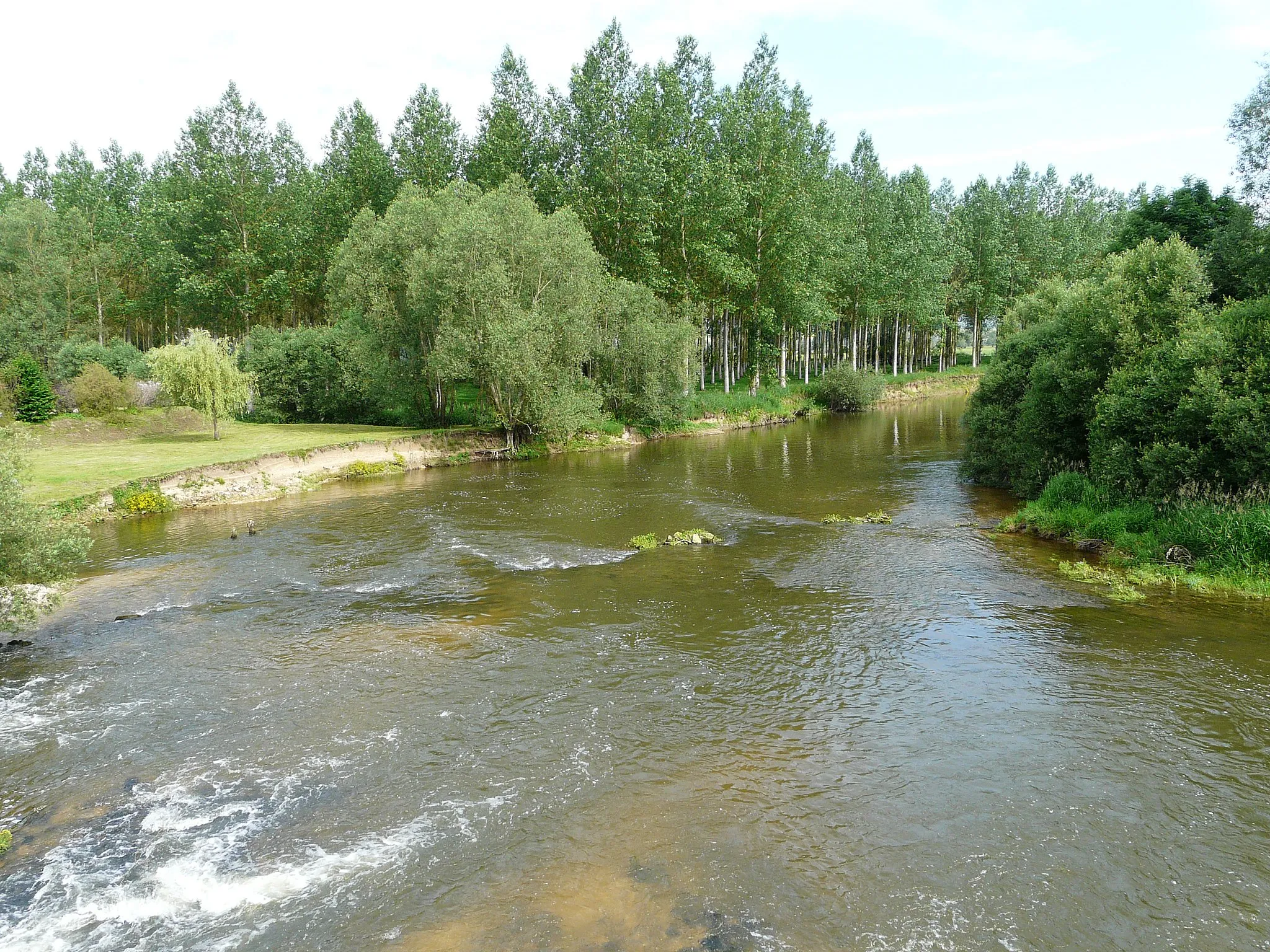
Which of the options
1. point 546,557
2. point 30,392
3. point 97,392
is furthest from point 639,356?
point 30,392

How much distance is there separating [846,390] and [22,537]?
192 ft

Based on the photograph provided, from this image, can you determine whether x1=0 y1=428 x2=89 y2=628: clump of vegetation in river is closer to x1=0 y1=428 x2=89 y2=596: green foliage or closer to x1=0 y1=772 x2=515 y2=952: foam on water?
x1=0 y1=428 x2=89 y2=596: green foliage

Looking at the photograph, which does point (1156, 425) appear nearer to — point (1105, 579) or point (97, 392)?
point (1105, 579)

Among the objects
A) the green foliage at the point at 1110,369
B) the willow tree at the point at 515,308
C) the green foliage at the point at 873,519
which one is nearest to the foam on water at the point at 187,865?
the green foliage at the point at 873,519

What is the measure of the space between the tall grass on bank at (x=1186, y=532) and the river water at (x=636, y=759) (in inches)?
53.3

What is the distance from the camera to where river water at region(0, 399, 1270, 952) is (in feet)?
24.9

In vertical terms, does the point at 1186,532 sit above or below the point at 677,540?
above

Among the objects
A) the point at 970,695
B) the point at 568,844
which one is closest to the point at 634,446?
the point at 970,695

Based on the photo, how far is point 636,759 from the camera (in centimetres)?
1043

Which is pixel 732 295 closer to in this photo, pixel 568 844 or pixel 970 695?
pixel 970 695

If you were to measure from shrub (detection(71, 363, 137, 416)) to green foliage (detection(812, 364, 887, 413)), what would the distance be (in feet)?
166

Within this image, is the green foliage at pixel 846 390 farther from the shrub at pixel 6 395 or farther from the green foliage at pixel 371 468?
the shrub at pixel 6 395

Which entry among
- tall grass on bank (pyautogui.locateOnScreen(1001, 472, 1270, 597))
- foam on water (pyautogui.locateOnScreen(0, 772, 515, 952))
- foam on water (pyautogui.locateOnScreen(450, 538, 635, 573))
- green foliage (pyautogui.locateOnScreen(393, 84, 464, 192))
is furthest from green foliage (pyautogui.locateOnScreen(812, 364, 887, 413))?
foam on water (pyautogui.locateOnScreen(0, 772, 515, 952))

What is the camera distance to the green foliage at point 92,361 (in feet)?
159
